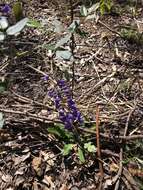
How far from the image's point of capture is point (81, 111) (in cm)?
217

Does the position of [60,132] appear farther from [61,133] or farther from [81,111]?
[81,111]

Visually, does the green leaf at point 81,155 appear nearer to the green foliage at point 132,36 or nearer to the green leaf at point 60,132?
the green leaf at point 60,132

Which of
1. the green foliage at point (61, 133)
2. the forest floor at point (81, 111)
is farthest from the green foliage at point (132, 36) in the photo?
the green foliage at point (61, 133)

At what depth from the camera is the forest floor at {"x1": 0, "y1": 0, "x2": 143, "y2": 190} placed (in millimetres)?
1879

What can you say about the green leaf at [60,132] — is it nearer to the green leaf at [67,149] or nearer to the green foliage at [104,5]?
the green leaf at [67,149]

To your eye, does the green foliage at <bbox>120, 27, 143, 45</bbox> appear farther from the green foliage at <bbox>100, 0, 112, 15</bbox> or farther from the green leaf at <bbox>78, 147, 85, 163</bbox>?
the green leaf at <bbox>78, 147, 85, 163</bbox>

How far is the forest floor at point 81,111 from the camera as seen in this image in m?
1.88

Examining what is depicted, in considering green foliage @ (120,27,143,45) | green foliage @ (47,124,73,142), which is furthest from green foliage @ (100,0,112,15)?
green foliage @ (47,124,73,142)

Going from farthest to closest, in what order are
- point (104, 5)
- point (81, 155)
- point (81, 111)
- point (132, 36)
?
point (104, 5)
point (132, 36)
point (81, 111)
point (81, 155)

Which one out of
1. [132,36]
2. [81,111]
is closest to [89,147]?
[81,111]

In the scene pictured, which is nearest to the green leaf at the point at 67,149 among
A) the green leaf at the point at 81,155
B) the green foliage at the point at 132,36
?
the green leaf at the point at 81,155

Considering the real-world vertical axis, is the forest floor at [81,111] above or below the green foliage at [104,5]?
below

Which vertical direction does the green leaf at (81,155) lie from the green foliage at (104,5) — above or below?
below

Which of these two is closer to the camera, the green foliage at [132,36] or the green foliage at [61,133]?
the green foliage at [61,133]
